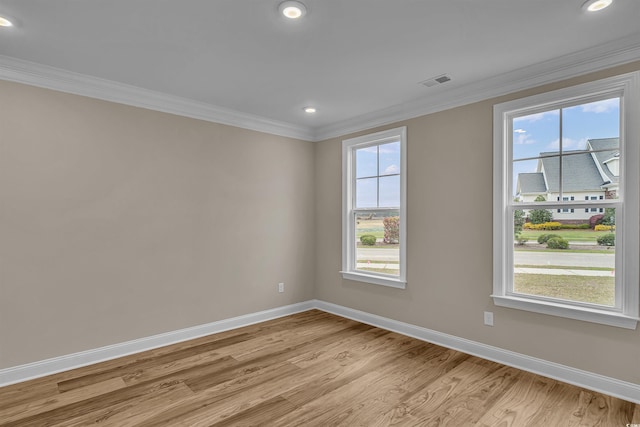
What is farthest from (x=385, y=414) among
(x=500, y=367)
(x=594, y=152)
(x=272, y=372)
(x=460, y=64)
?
(x=460, y=64)

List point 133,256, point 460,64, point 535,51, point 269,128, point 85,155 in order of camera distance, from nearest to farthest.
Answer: point 535,51
point 460,64
point 85,155
point 133,256
point 269,128

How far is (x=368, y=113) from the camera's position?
406cm

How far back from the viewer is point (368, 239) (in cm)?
441

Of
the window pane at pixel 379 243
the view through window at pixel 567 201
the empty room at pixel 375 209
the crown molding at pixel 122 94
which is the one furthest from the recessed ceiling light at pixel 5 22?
the view through window at pixel 567 201

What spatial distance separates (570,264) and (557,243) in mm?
190

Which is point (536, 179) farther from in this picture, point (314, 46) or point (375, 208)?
point (314, 46)

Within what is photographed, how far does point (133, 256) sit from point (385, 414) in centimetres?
266

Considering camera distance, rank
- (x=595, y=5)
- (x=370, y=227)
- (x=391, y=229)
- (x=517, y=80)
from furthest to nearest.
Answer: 1. (x=370, y=227)
2. (x=391, y=229)
3. (x=517, y=80)
4. (x=595, y=5)

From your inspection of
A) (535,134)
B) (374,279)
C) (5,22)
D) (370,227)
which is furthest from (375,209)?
(5,22)

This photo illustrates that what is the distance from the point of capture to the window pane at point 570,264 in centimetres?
261

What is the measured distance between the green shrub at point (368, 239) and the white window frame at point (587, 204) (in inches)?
60.6

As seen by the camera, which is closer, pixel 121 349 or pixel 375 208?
pixel 121 349

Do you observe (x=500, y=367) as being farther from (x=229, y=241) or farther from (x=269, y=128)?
(x=269, y=128)

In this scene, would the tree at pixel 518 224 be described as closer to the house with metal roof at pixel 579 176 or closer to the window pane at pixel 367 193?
the house with metal roof at pixel 579 176
